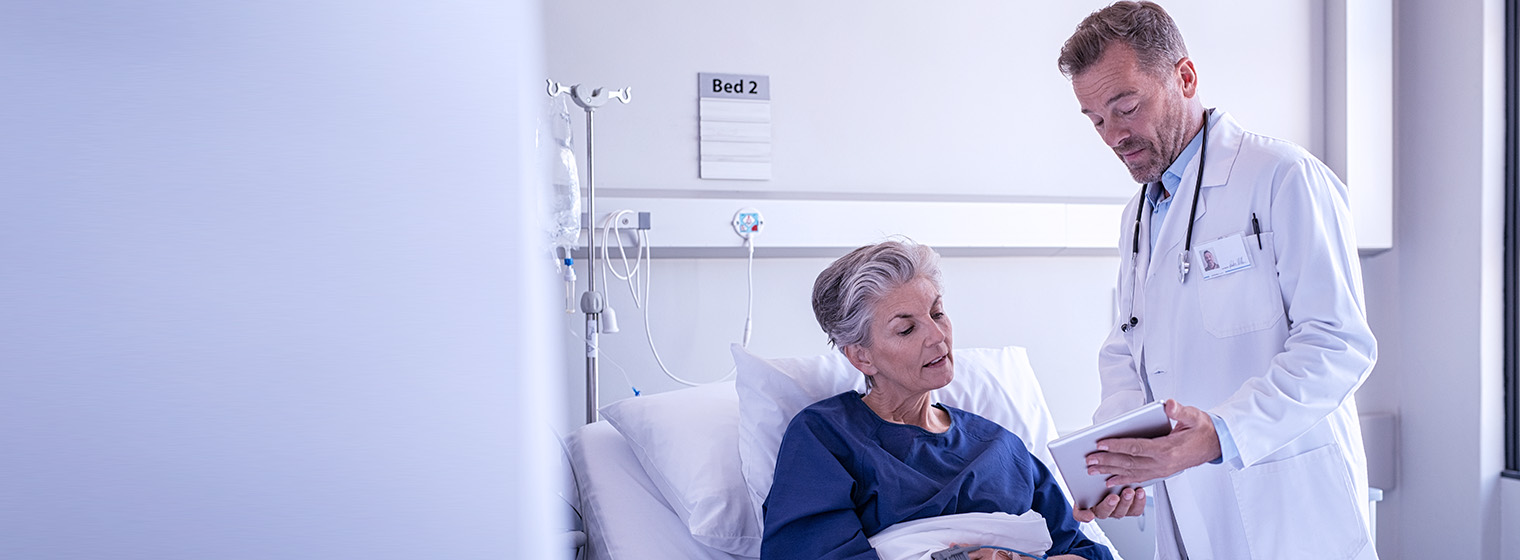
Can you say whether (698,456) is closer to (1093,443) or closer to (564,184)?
(564,184)

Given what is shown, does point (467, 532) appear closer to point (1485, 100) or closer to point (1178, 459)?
point (1178, 459)

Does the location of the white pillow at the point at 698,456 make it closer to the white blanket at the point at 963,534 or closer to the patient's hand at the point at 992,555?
the white blanket at the point at 963,534

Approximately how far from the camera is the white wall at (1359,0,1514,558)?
2650mm

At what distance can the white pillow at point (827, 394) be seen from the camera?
1763mm

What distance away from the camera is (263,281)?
20 centimetres

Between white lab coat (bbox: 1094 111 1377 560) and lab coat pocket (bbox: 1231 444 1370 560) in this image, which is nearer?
white lab coat (bbox: 1094 111 1377 560)

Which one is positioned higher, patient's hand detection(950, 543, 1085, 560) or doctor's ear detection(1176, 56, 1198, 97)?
doctor's ear detection(1176, 56, 1198, 97)

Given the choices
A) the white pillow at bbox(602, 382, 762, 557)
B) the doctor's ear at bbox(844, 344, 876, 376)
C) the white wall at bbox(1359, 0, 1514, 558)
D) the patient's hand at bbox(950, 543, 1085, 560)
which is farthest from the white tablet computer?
the white wall at bbox(1359, 0, 1514, 558)

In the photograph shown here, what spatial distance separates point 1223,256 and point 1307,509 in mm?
362

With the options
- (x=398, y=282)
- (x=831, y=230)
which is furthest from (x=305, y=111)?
(x=831, y=230)

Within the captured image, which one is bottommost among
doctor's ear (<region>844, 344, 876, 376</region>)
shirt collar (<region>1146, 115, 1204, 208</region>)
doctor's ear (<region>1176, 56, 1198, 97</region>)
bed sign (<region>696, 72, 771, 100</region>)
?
doctor's ear (<region>844, 344, 876, 376</region>)

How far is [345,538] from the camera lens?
0.22 metres

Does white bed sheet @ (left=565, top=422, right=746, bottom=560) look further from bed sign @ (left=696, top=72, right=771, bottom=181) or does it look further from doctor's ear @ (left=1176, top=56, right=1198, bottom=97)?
doctor's ear @ (left=1176, top=56, right=1198, bottom=97)

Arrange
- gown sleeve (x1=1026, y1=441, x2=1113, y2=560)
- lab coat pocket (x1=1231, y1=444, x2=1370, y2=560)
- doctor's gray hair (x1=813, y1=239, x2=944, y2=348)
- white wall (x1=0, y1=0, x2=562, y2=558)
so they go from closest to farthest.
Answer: white wall (x1=0, y1=0, x2=562, y2=558) → lab coat pocket (x1=1231, y1=444, x2=1370, y2=560) → gown sleeve (x1=1026, y1=441, x2=1113, y2=560) → doctor's gray hair (x1=813, y1=239, x2=944, y2=348)
